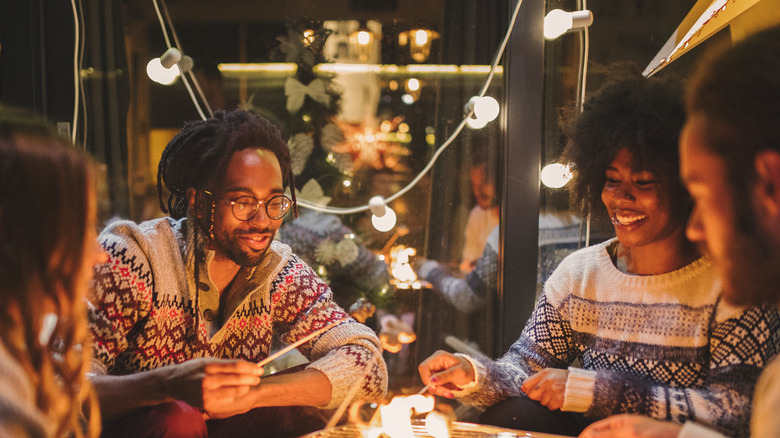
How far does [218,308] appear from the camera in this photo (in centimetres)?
206

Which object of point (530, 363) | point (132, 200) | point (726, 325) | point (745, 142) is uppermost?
point (745, 142)

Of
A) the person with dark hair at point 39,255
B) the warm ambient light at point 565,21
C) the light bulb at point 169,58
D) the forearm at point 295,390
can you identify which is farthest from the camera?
the warm ambient light at point 565,21

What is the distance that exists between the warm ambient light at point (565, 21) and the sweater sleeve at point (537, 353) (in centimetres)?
118

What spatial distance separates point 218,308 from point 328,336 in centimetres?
39

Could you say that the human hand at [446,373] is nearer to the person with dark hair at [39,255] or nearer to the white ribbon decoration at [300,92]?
the person with dark hair at [39,255]

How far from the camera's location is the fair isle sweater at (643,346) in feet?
5.53

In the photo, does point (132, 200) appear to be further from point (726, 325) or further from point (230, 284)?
point (726, 325)

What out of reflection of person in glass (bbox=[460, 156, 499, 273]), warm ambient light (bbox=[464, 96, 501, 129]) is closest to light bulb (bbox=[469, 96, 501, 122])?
warm ambient light (bbox=[464, 96, 501, 129])

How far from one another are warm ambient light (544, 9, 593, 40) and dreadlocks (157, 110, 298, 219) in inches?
51.2

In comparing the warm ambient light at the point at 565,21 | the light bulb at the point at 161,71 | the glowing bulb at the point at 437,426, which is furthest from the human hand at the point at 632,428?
the light bulb at the point at 161,71

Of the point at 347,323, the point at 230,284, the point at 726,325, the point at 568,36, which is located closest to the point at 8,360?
the point at 230,284

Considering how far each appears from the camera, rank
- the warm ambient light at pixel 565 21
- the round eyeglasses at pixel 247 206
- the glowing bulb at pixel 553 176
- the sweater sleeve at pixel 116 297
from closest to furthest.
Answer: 1. the sweater sleeve at pixel 116 297
2. the round eyeglasses at pixel 247 206
3. the warm ambient light at pixel 565 21
4. the glowing bulb at pixel 553 176

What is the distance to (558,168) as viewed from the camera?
275 centimetres

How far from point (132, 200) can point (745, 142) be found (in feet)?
8.69
